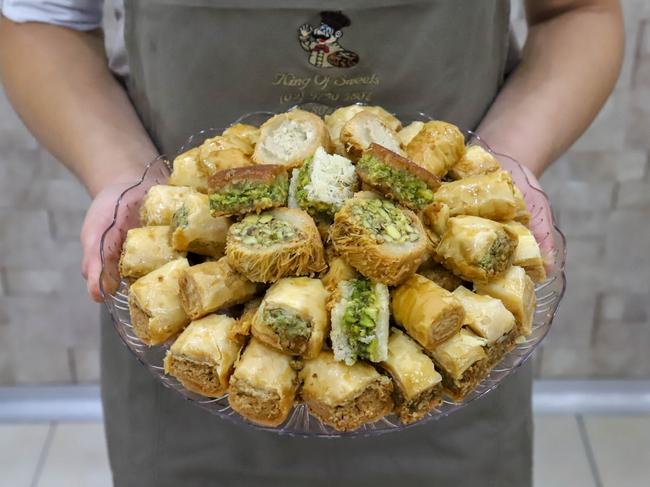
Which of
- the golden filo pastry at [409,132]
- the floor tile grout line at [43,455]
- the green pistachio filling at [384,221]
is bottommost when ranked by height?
the floor tile grout line at [43,455]

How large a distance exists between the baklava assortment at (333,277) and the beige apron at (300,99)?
13 centimetres

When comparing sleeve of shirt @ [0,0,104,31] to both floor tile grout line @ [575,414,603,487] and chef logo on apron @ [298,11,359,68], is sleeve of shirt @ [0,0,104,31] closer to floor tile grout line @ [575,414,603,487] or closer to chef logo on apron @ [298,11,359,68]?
chef logo on apron @ [298,11,359,68]

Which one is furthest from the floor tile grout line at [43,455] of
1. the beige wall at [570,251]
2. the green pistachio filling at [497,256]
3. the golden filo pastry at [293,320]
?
the green pistachio filling at [497,256]

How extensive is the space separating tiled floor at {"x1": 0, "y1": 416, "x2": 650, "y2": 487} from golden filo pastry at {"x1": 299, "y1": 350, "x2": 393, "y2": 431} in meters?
1.17

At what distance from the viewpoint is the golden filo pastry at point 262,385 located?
0.66 metres

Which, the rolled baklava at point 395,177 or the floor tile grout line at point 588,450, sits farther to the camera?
the floor tile grout line at point 588,450

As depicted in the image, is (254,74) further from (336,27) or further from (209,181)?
(209,181)

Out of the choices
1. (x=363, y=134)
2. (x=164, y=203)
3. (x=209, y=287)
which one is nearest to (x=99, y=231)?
(x=164, y=203)

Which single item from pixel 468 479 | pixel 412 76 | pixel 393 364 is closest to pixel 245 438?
pixel 468 479

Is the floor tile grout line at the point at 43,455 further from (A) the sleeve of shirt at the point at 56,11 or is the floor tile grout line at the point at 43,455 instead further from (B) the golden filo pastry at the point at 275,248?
(B) the golden filo pastry at the point at 275,248

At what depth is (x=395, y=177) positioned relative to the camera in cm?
70

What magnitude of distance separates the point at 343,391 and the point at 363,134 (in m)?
0.27

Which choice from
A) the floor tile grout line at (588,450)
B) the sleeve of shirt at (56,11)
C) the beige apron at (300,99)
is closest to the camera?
the beige apron at (300,99)

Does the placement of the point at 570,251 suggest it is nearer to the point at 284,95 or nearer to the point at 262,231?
the point at 284,95
